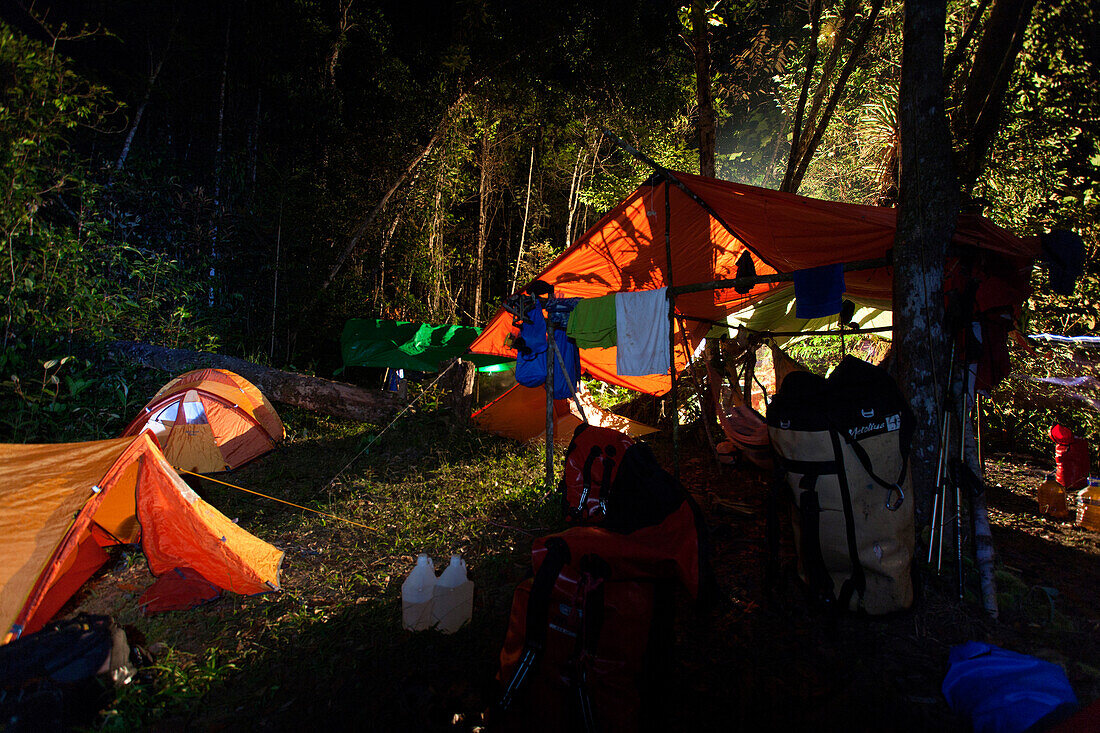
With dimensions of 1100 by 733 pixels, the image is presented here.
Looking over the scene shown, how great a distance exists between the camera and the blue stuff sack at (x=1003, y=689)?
1.74 m

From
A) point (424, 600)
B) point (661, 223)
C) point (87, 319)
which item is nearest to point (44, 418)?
point (87, 319)

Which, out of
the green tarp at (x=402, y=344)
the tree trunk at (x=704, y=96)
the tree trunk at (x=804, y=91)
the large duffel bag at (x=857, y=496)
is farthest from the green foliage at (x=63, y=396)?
the tree trunk at (x=804, y=91)

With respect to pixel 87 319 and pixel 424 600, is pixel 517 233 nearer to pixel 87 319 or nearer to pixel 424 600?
pixel 87 319

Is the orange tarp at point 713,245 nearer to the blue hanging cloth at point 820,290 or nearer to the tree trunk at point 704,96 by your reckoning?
the blue hanging cloth at point 820,290

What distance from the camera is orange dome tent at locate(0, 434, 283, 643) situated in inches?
100.0

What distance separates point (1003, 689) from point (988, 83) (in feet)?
18.0

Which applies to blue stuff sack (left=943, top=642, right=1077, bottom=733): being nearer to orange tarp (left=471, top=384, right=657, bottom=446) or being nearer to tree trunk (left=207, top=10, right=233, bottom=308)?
orange tarp (left=471, top=384, right=657, bottom=446)

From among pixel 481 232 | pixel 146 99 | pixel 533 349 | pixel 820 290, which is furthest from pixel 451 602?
pixel 146 99

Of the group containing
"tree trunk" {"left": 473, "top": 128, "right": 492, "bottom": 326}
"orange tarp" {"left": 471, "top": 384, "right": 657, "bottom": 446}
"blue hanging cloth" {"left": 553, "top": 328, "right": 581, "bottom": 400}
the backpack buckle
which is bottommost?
"orange tarp" {"left": 471, "top": 384, "right": 657, "bottom": 446}

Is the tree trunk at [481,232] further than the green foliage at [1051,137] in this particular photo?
Yes

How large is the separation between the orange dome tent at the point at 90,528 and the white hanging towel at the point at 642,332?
122 inches

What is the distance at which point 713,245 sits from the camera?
5.03m

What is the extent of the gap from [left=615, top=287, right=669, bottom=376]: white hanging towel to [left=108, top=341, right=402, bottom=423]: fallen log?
379cm

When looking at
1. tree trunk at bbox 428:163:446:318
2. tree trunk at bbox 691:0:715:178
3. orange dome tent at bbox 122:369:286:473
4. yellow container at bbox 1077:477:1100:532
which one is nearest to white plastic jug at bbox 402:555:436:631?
orange dome tent at bbox 122:369:286:473
